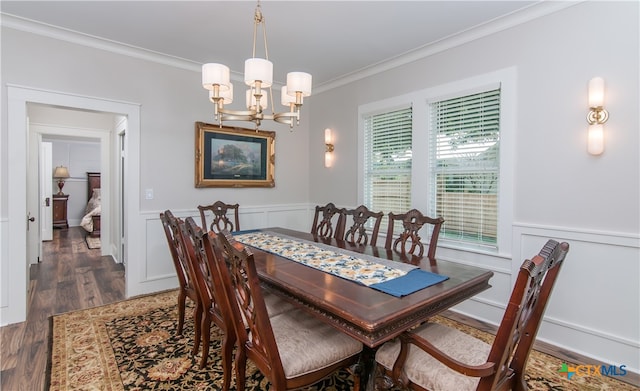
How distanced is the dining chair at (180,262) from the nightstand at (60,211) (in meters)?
7.91

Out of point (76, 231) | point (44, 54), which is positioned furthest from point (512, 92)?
point (76, 231)

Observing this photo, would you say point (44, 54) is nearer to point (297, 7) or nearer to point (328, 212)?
point (297, 7)

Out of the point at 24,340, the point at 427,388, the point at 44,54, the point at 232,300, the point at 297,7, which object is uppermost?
the point at 297,7

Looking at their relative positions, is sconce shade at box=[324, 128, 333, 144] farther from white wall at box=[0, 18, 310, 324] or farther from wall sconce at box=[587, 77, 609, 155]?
wall sconce at box=[587, 77, 609, 155]

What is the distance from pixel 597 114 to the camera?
89.2 inches

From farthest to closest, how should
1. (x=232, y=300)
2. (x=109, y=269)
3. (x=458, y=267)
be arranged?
(x=109, y=269), (x=458, y=267), (x=232, y=300)

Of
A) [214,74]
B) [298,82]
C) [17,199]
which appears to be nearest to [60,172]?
[17,199]

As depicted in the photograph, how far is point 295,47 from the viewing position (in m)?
3.32

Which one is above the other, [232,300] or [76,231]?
[232,300]

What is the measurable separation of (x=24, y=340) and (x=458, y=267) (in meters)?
3.44

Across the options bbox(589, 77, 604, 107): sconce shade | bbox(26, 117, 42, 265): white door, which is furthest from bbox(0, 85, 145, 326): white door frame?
bbox(589, 77, 604, 107): sconce shade

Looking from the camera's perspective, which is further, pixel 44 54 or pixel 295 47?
pixel 295 47

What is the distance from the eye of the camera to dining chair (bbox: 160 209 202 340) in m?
2.18

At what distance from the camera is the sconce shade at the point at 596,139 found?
7.39 feet
